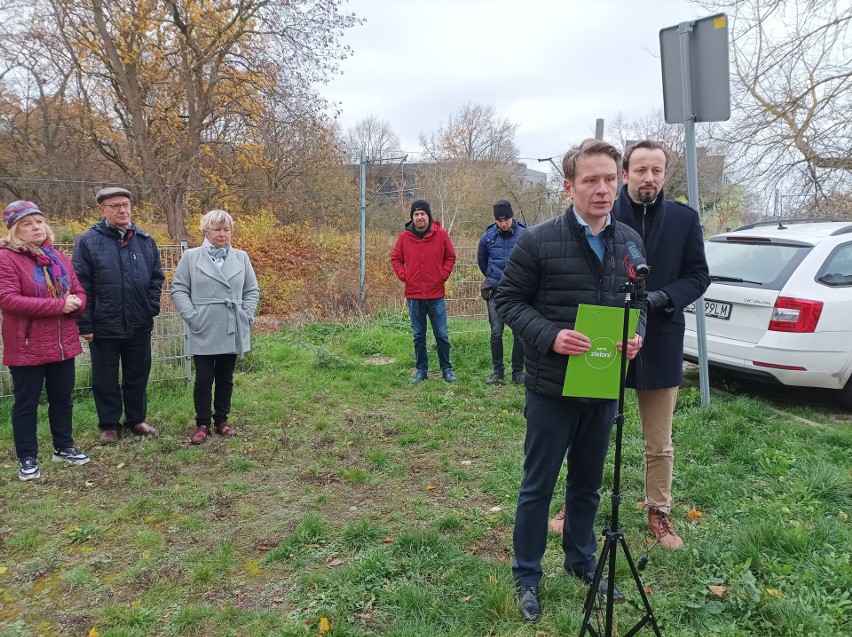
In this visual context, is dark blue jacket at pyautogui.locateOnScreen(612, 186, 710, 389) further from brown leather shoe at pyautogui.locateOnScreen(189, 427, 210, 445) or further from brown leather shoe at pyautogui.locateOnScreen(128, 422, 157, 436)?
brown leather shoe at pyautogui.locateOnScreen(128, 422, 157, 436)

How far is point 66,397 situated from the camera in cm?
430

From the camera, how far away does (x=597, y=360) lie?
6.97ft

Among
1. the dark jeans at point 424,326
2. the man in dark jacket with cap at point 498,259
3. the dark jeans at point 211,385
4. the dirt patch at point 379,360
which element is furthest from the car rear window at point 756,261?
the dark jeans at point 211,385

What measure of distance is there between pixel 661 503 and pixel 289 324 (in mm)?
8171

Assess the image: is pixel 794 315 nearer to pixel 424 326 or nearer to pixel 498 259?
pixel 498 259

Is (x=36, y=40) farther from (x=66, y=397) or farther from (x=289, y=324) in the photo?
(x=66, y=397)

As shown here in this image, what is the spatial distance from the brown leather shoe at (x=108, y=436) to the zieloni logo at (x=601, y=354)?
4349 millimetres

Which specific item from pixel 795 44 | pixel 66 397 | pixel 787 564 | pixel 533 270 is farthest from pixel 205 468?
pixel 795 44

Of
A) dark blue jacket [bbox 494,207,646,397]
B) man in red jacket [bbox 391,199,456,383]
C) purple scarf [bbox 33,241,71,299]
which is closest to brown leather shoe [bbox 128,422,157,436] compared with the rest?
purple scarf [bbox 33,241,71,299]

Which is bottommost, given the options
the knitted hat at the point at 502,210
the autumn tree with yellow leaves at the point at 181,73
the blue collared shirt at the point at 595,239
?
the blue collared shirt at the point at 595,239

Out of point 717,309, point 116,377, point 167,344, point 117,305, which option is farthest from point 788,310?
point 167,344

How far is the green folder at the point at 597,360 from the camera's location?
2088mm

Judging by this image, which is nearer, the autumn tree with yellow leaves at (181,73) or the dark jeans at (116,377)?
the dark jeans at (116,377)

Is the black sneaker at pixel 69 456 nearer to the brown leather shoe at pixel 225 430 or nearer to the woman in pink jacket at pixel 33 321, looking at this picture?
the woman in pink jacket at pixel 33 321
